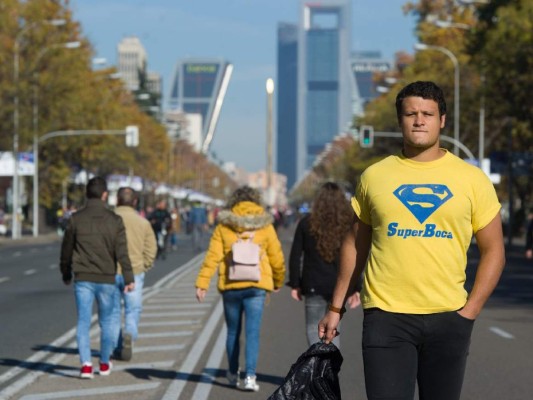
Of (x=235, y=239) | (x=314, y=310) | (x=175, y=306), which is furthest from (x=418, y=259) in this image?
(x=175, y=306)

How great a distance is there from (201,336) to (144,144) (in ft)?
257

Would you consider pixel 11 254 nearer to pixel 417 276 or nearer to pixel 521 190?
pixel 521 190

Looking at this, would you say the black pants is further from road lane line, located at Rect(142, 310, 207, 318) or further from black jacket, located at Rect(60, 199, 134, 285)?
road lane line, located at Rect(142, 310, 207, 318)

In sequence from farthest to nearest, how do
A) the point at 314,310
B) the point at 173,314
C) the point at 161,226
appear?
the point at 161,226 → the point at 173,314 → the point at 314,310

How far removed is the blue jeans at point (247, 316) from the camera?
35.1 ft

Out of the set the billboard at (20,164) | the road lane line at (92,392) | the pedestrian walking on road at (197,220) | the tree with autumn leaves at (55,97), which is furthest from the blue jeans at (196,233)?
the road lane line at (92,392)

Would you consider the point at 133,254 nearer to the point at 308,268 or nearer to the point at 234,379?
the point at 234,379

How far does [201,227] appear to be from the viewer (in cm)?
4769

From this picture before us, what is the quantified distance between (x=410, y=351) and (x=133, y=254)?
24.9ft

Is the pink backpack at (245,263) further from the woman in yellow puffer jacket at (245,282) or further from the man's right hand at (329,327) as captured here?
Result: the man's right hand at (329,327)

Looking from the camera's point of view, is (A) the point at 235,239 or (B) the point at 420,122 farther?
(A) the point at 235,239

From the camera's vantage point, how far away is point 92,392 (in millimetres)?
10719

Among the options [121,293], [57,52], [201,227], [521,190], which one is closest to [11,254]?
[201,227]

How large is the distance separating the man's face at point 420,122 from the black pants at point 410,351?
0.68 meters
